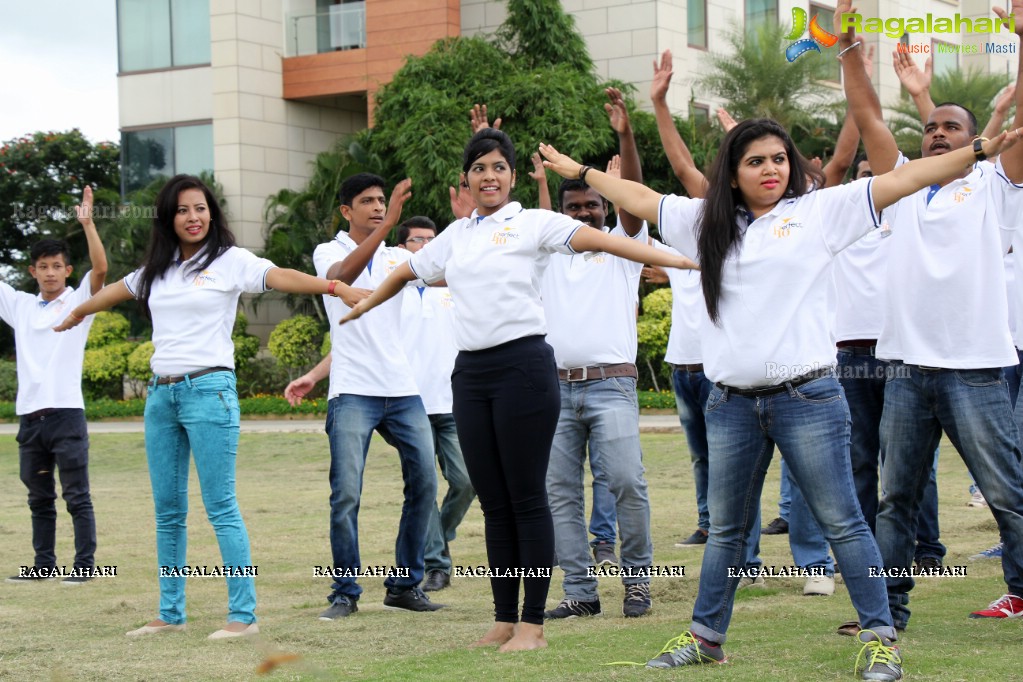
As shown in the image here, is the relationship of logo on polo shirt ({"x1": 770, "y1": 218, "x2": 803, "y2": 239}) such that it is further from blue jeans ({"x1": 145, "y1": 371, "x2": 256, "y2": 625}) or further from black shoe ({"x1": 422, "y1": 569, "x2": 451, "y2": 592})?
black shoe ({"x1": 422, "y1": 569, "x2": 451, "y2": 592})

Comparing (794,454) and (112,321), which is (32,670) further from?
(112,321)

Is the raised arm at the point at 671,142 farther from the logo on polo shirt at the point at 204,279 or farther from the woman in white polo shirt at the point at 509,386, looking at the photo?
the logo on polo shirt at the point at 204,279

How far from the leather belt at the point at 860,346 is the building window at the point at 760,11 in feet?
84.7

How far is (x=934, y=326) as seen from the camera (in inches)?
218

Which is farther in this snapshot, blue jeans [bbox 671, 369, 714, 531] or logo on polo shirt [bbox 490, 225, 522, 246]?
blue jeans [bbox 671, 369, 714, 531]

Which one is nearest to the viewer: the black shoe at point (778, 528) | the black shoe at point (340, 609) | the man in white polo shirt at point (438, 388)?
the black shoe at point (340, 609)

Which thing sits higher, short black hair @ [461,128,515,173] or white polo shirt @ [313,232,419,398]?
short black hair @ [461,128,515,173]

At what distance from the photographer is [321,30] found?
31359 mm

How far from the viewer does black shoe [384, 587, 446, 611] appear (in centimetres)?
704

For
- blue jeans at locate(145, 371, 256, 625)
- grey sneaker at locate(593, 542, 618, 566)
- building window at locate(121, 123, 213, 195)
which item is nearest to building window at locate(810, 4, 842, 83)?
building window at locate(121, 123, 213, 195)

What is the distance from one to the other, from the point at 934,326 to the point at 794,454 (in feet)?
3.31

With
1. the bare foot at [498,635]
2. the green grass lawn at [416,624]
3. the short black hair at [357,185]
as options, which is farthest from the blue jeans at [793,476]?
the short black hair at [357,185]

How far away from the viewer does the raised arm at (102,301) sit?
22.6ft

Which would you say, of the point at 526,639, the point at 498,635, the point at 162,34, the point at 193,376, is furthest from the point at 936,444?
the point at 162,34
